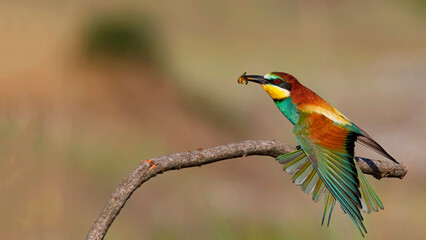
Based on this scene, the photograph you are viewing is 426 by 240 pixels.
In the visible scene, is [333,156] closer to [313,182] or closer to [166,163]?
[313,182]

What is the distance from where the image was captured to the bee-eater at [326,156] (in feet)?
5.01

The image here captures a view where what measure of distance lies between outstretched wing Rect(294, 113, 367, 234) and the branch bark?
96 mm

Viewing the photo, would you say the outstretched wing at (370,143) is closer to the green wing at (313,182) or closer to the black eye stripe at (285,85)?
the green wing at (313,182)

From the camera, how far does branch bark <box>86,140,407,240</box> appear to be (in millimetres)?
1128

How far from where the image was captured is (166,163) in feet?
3.99

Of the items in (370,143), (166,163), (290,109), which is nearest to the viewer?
(166,163)

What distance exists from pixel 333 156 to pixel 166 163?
57 cm

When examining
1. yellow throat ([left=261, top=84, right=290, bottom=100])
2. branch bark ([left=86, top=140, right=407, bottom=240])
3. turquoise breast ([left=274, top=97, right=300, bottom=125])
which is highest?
yellow throat ([left=261, top=84, right=290, bottom=100])

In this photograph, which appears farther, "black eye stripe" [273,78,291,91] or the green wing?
"black eye stripe" [273,78,291,91]

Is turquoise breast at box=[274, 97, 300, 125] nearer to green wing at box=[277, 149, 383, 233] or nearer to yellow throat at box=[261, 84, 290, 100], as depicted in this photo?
yellow throat at box=[261, 84, 290, 100]

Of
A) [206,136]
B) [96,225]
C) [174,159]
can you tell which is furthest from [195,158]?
[206,136]

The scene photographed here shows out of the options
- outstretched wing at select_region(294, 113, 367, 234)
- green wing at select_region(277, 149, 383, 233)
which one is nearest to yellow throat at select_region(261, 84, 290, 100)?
outstretched wing at select_region(294, 113, 367, 234)

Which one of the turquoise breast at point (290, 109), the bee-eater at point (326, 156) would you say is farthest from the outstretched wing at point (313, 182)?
the turquoise breast at point (290, 109)

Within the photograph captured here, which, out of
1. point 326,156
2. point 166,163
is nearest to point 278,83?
point 326,156
